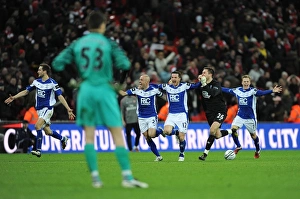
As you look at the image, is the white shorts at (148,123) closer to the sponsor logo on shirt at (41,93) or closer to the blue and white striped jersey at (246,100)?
the blue and white striped jersey at (246,100)

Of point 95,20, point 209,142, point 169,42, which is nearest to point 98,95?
point 95,20

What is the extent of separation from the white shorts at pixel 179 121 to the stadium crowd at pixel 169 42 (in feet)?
21.7

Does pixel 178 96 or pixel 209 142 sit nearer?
pixel 209 142

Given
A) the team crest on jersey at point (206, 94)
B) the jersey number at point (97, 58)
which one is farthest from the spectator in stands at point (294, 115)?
the jersey number at point (97, 58)

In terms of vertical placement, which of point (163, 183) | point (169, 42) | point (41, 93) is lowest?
point (163, 183)

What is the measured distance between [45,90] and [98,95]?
33.6ft

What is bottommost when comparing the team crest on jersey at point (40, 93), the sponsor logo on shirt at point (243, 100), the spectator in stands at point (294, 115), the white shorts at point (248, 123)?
the white shorts at point (248, 123)

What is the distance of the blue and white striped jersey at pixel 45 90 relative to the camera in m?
20.6

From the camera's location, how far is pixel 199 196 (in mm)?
9820

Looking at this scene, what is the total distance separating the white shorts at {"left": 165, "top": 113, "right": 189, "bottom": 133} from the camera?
65.5 ft

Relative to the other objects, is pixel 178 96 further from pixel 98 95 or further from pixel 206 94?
pixel 98 95

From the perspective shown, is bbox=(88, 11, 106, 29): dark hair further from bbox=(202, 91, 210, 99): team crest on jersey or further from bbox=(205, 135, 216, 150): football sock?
bbox=(202, 91, 210, 99): team crest on jersey

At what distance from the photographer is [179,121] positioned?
19984 mm

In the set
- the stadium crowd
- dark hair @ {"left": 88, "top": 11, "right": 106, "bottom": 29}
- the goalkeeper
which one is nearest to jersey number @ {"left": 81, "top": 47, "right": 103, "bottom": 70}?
dark hair @ {"left": 88, "top": 11, "right": 106, "bottom": 29}
